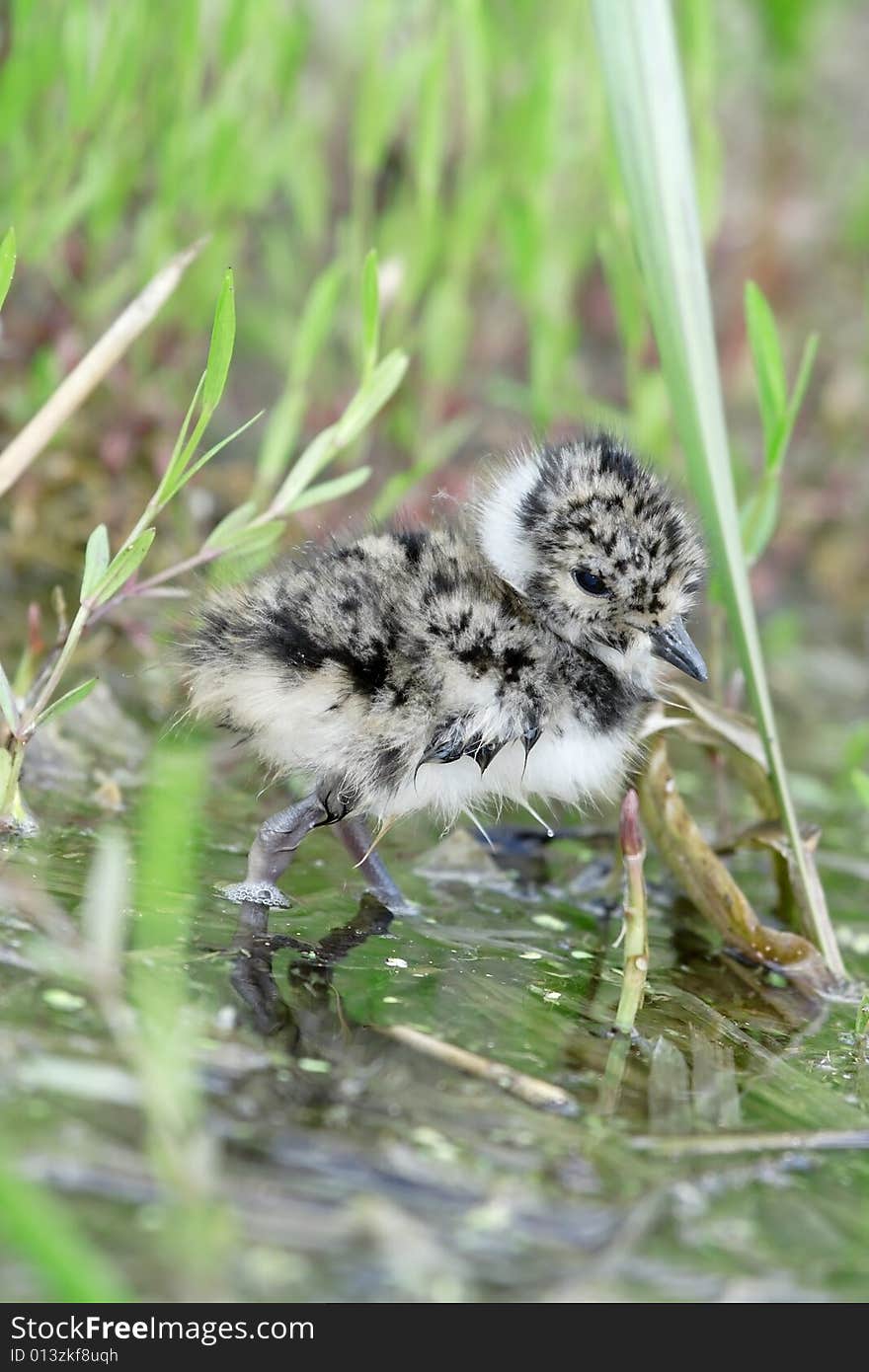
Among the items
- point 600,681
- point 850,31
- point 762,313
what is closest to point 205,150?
point 762,313

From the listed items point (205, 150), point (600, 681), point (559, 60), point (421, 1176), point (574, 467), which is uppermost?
point (559, 60)

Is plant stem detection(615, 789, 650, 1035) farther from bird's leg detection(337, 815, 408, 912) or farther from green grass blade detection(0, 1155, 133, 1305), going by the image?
green grass blade detection(0, 1155, 133, 1305)

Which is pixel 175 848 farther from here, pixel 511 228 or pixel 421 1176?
pixel 511 228

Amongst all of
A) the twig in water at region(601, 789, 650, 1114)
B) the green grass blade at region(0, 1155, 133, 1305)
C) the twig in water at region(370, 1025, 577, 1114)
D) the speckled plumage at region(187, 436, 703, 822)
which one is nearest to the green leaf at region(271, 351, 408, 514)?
the speckled plumage at region(187, 436, 703, 822)

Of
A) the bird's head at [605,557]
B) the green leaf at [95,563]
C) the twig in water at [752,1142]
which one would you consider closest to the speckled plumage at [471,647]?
the bird's head at [605,557]

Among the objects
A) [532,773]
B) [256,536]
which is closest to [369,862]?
[532,773]

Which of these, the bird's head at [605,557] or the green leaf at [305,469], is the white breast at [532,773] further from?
the green leaf at [305,469]

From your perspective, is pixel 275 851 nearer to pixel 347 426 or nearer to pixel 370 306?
pixel 347 426

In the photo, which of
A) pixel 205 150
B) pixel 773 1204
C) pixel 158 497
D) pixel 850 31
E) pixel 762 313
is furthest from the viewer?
pixel 850 31

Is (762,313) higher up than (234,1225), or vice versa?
(762,313)
